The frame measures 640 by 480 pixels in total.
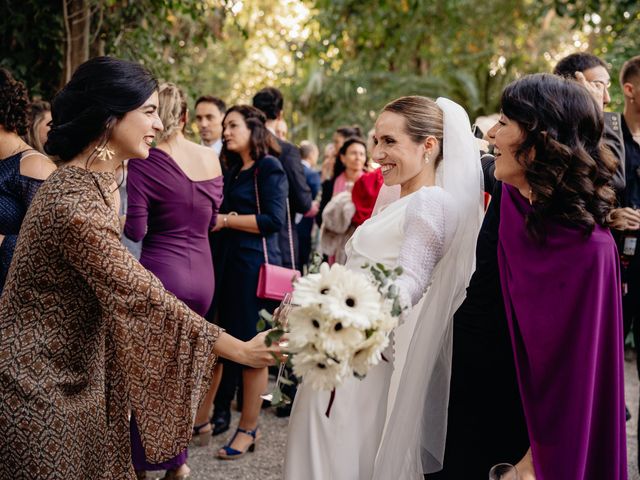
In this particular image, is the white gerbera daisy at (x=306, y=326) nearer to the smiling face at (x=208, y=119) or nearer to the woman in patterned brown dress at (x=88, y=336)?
the woman in patterned brown dress at (x=88, y=336)

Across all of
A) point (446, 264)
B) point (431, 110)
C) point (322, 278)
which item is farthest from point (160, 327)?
point (431, 110)

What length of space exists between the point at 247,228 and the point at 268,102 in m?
1.60

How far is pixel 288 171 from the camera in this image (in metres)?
5.58

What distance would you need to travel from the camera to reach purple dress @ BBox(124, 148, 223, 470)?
4047 millimetres

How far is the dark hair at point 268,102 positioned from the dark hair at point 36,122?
182cm

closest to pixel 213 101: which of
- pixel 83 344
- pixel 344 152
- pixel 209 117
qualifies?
pixel 209 117

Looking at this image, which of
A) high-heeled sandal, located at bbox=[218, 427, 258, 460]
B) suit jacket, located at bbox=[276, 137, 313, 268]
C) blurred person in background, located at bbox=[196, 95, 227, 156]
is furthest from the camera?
blurred person in background, located at bbox=[196, 95, 227, 156]

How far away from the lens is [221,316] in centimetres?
506

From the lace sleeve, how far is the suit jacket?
2.96 metres

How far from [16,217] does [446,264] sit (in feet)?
7.68

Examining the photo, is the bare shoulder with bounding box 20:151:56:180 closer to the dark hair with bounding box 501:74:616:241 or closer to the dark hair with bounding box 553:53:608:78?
the dark hair with bounding box 501:74:616:241

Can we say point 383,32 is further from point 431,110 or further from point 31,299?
point 31,299

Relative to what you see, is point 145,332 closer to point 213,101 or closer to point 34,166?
point 34,166

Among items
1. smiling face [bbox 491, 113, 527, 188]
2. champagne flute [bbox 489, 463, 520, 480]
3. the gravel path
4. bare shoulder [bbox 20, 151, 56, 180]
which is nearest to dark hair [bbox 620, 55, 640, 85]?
smiling face [bbox 491, 113, 527, 188]
